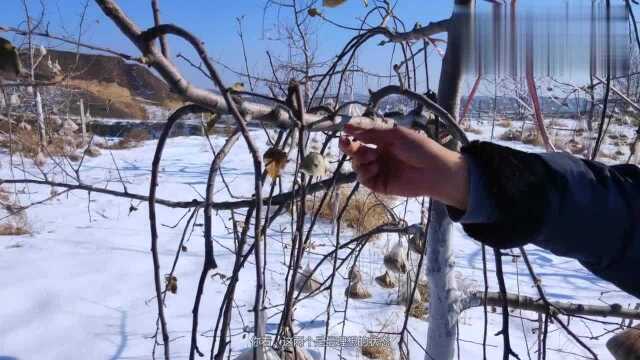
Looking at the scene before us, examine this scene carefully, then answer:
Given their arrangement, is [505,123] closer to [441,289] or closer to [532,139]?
[532,139]

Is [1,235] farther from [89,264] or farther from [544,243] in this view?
[544,243]

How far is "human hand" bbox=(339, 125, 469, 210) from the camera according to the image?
14.2 inches

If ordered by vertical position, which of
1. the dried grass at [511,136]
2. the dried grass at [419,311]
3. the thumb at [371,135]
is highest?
the dried grass at [511,136]

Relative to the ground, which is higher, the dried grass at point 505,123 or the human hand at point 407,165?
the dried grass at point 505,123

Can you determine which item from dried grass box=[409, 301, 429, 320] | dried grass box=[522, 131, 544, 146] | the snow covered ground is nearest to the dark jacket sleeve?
the snow covered ground

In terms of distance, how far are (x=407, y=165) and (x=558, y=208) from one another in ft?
0.46

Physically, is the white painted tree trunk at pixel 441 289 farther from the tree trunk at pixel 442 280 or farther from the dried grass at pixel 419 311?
the dried grass at pixel 419 311

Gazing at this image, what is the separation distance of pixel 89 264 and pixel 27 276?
21cm

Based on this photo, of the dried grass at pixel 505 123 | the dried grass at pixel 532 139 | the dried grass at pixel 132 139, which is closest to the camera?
the dried grass at pixel 532 139

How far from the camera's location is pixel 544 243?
0.41 meters

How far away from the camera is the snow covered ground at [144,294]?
1.22m

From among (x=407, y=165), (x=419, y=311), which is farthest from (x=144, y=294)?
(x=407, y=165)

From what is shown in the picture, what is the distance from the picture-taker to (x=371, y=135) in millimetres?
355

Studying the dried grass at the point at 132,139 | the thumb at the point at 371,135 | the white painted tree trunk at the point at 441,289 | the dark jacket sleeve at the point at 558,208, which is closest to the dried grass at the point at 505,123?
the dried grass at the point at 132,139
